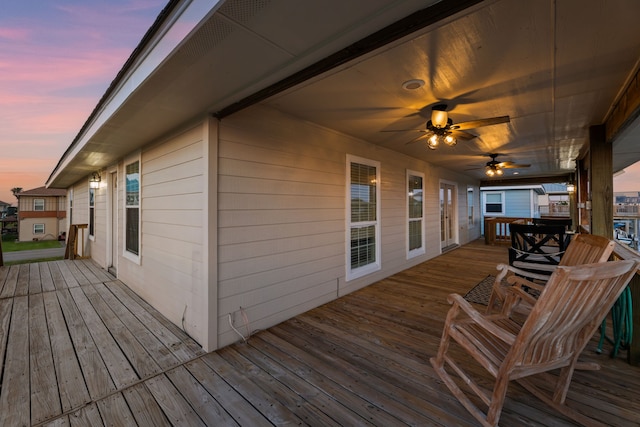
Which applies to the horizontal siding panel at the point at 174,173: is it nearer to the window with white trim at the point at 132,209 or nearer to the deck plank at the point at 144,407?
the window with white trim at the point at 132,209

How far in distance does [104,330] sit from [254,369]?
191 centimetres

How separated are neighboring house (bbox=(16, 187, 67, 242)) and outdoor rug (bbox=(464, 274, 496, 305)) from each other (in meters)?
23.2

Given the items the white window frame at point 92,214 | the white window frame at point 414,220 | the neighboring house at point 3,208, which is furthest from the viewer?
the neighboring house at point 3,208

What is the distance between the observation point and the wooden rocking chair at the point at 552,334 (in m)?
1.29

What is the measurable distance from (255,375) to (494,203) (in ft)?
48.0

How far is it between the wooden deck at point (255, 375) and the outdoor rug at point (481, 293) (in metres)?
0.58

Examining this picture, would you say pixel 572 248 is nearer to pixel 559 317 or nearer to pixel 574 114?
pixel 559 317

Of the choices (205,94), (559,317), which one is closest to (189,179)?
(205,94)

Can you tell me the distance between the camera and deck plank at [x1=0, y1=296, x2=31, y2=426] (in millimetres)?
1606

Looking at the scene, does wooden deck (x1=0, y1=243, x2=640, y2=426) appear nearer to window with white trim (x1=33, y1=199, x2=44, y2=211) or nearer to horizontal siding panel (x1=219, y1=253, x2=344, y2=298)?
horizontal siding panel (x1=219, y1=253, x2=344, y2=298)

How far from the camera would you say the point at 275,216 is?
2.88m

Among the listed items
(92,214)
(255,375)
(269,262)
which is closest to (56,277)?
(92,214)

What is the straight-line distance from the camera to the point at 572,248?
7.63 ft

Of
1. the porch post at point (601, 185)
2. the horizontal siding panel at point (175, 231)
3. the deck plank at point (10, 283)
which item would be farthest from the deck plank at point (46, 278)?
the porch post at point (601, 185)
